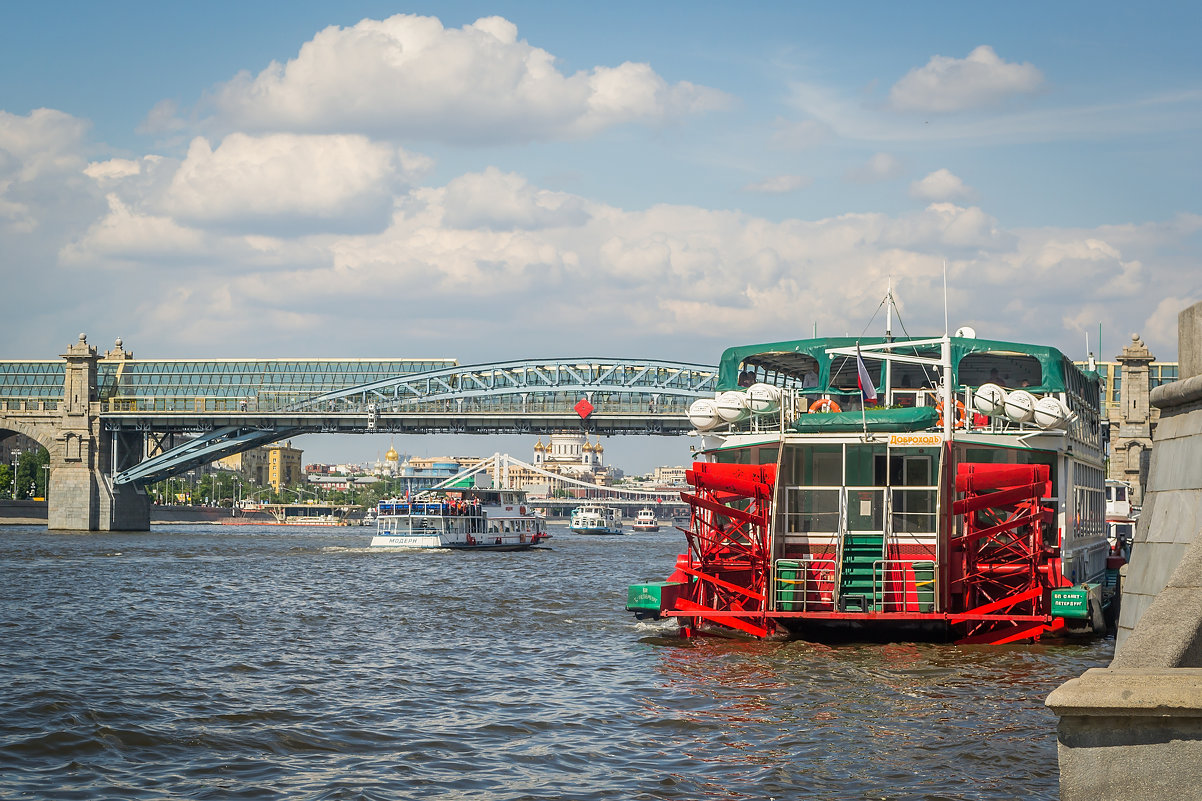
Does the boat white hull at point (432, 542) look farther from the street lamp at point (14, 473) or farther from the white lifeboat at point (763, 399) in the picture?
the street lamp at point (14, 473)

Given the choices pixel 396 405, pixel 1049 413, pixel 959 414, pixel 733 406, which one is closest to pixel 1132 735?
pixel 1049 413

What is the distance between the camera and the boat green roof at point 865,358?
89.7ft

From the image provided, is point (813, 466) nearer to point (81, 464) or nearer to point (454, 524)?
point (454, 524)

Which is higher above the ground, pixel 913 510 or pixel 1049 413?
pixel 1049 413

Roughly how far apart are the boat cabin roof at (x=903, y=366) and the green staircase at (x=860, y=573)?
4.42 m

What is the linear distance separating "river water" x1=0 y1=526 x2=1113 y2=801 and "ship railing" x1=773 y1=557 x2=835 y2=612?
0.75 meters

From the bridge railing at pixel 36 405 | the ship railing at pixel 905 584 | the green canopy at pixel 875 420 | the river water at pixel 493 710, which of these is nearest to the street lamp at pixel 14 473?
the bridge railing at pixel 36 405

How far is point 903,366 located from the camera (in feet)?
96.6

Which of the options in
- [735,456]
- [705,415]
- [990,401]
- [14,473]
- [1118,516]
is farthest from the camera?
[14,473]

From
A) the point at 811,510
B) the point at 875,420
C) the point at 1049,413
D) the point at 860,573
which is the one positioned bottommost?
the point at 860,573

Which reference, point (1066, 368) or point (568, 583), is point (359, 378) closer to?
point (568, 583)

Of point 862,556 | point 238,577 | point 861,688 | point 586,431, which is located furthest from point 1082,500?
point 586,431

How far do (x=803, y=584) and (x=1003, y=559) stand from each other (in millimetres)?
3825

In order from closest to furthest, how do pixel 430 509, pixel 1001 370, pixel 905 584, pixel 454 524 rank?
pixel 905 584 < pixel 1001 370 < pixel 430 509 < pixel 454 524
